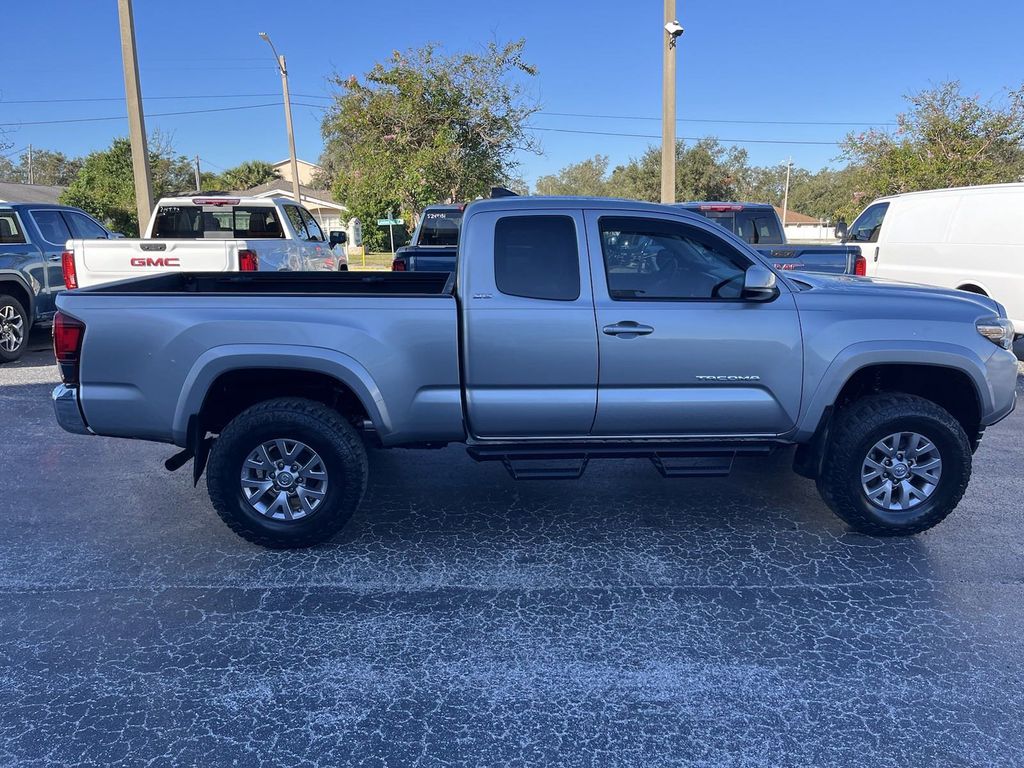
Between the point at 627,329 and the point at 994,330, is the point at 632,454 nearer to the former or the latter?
the point at 627,329

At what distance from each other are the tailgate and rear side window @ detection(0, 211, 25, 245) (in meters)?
2.24

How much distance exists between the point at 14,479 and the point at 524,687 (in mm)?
4647

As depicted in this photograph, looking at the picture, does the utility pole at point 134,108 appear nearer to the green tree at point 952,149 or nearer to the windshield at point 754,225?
the windshield at point 754,225

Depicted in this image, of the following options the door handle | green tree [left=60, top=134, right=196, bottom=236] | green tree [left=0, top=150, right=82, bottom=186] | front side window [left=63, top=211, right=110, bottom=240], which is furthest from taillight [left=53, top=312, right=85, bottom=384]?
green tree [left=0, top=150, right=82, bottom=186]

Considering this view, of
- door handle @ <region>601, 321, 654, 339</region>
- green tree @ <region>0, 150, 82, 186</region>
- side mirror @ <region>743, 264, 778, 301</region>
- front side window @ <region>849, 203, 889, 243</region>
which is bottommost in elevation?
door handle @ <region>601, 321, 654, 339</region>

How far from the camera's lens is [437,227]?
479 inches

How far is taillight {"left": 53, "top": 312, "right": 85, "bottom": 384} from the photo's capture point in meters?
4.34

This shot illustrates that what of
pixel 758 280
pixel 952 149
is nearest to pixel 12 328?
pixel 758 280

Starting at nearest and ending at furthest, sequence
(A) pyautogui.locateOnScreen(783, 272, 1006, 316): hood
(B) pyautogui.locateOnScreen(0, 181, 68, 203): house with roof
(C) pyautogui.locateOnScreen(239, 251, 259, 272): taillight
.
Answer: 1. (A) pyautogui.locateOnScreen(783, 272, 1006, 316): hood
2. (C) pyautogui.locateOnScreen(239, 251, 259, 272): taillight
3. (B) pyautogui.locateOnScreen(0, 181, 68, 203): house with roof

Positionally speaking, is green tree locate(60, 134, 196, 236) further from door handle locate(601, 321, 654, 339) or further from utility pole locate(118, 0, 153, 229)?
door handle locate(601, 321, 654, 339)

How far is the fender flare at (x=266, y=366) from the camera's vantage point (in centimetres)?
433

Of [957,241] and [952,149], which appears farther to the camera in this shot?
[952,149]

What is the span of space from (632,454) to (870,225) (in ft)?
29.4

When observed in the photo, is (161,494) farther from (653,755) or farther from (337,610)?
(653,755)
